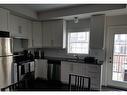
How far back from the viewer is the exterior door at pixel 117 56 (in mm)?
3334

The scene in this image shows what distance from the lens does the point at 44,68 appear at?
3975 mm

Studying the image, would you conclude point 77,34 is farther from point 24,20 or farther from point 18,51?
point 18,51

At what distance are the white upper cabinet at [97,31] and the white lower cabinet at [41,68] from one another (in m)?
1.97

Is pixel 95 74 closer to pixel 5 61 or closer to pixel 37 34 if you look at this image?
pixel 5 61

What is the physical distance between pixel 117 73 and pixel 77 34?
2.00 meters

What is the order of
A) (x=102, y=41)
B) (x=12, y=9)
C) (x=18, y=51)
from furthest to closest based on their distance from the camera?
(x=18, y=51)
(x=102, y=41)
(x=12, y=9)

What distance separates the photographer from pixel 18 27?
3510 millimetres

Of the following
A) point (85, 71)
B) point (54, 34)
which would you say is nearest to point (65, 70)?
point (85, 71)

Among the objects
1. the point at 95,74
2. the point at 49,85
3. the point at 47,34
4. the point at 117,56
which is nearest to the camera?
the point at 95,74

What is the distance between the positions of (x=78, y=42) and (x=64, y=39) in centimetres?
58

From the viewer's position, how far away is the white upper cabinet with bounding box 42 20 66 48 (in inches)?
153

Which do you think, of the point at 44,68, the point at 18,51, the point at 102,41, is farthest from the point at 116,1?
the point at 18,51

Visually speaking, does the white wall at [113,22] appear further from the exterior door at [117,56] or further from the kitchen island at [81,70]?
the kitchen island at [81,70]

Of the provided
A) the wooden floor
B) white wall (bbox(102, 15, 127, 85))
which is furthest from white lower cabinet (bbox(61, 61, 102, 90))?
white wall (bbox(102, 15, 127, 85))
